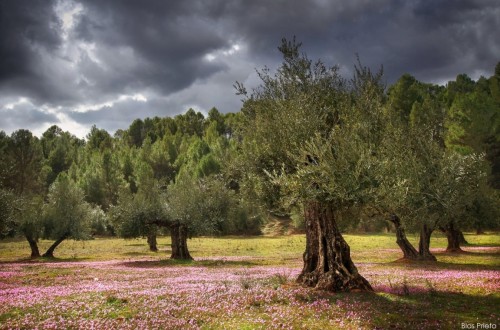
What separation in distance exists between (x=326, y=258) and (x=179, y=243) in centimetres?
2742

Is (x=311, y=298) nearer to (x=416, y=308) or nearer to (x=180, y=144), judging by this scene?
(x=416, y=308)

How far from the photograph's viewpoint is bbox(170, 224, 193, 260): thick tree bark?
1695 inches

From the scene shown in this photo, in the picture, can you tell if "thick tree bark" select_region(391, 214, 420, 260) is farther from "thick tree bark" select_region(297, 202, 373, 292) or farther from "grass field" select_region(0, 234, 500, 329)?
"thick tree bark" select_region(297, 202, 373, 292)

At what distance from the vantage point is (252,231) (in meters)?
101

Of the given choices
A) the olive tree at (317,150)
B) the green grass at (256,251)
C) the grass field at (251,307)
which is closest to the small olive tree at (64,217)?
the green grass at (256,251)

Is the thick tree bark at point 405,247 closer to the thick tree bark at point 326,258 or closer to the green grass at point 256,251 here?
the green grass at point 256,251

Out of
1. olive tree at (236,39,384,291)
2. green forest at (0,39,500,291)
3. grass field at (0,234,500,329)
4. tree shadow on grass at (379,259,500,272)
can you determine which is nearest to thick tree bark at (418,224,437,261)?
green forest at (0,39,500,291)

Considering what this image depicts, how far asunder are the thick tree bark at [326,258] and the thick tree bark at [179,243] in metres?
25.5

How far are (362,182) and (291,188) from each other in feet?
10.0

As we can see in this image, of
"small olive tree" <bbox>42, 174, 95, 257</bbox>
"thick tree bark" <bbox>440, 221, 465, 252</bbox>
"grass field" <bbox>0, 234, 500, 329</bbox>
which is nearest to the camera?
"grass field" <bbox>0, 234, 500, 329</bbox>

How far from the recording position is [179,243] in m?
43.7

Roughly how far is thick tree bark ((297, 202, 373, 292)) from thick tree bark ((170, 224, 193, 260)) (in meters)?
25.5

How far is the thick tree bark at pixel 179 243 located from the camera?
141ft

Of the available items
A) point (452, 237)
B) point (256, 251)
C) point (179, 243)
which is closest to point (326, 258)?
point (179, 243)
